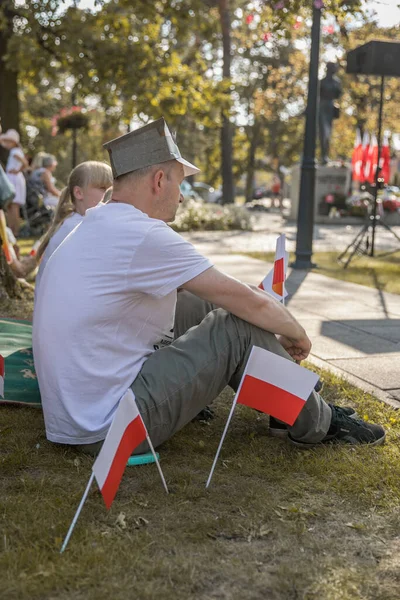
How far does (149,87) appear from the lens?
1459 centimetres

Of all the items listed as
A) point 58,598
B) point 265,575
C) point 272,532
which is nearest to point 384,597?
point 265,575

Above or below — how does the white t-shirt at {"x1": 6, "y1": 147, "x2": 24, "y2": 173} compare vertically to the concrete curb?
above

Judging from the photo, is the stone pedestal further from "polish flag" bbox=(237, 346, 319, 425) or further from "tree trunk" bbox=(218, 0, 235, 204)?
"polish flag" bbox=(237, 346, 319, 425)

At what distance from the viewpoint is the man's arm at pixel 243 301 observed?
3.23m

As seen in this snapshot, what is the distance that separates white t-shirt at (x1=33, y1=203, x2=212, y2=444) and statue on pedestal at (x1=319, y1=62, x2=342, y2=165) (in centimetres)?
1791

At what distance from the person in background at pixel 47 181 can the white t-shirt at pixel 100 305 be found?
11.7 metres

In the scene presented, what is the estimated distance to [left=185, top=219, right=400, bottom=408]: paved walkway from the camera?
5.19 m

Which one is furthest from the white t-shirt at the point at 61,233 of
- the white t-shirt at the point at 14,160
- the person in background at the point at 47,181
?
the person in background at the point at 47,181

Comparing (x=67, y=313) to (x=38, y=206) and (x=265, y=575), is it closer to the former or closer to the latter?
(x=265, y=575)

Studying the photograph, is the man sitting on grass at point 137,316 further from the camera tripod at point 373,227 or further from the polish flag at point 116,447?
the camera tripod at point 373,227

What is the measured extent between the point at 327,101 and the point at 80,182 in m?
17.5

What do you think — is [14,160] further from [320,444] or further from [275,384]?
[275,384]

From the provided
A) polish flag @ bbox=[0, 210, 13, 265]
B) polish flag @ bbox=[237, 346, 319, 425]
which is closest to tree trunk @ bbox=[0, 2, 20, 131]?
polish flag @ bbox=[0, 210, 13, 265]

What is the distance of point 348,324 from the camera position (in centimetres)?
696
